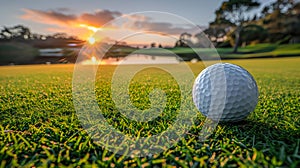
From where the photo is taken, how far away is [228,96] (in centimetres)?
193

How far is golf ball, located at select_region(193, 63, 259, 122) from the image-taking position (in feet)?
6.25

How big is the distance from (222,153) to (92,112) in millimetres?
1502

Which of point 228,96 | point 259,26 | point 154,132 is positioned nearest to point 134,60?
point 228,96

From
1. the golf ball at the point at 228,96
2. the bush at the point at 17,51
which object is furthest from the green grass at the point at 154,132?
the bush at the point at 17,51

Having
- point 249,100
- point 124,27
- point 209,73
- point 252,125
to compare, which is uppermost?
point 124,27

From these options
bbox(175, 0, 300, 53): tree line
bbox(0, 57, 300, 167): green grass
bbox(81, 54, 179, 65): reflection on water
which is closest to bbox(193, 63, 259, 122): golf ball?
bbox(0, 57, 300, 167): green grass

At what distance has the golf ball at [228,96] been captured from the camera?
6.25ft

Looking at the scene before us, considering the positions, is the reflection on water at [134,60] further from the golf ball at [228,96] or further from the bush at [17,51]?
the bush at [17,51]

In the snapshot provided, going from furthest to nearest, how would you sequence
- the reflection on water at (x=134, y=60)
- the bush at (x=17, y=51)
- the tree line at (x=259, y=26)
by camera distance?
the tree line at (x=259, y=26) < the bush at (x=17, y=51) < the reflection on water at (x=134, y=60)

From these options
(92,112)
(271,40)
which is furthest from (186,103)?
(271,40)

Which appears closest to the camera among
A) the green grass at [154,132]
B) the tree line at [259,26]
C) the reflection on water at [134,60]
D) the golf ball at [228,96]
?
the green grass at [154,132]

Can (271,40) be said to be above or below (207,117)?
above

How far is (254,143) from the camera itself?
1.47 meters

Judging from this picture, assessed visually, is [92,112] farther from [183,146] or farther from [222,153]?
[222,153]
